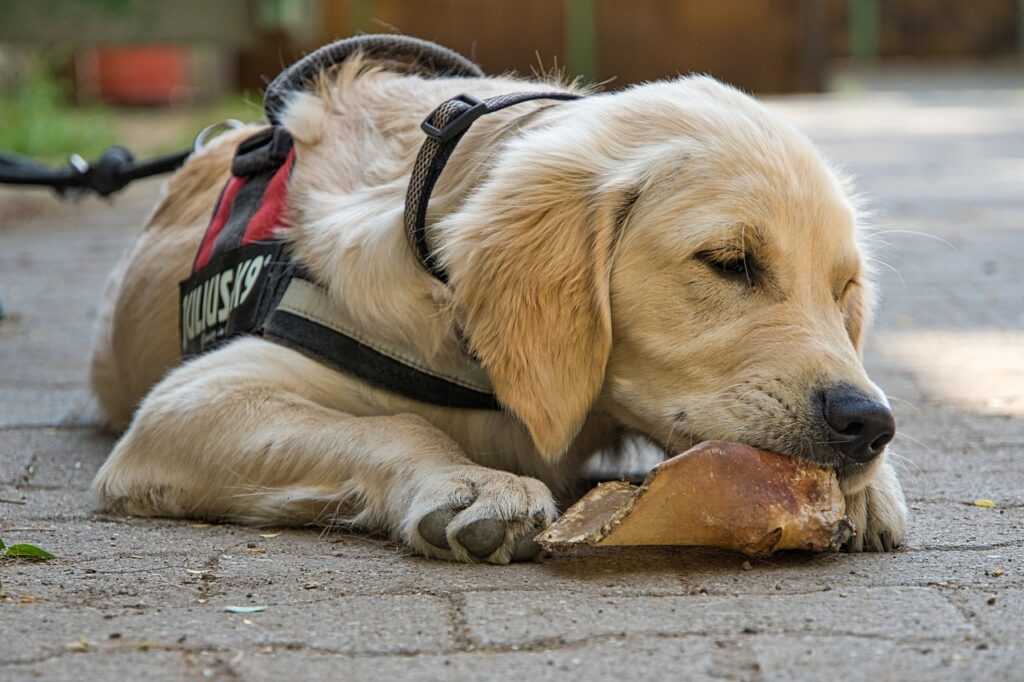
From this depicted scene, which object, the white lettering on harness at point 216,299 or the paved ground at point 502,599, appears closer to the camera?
the paved ground at point 502,599

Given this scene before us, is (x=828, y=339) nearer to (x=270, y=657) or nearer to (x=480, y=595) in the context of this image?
(x=480, y=595)

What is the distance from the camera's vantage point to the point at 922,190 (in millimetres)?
10062

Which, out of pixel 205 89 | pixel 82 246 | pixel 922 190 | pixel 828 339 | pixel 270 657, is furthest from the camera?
pixel 205 89

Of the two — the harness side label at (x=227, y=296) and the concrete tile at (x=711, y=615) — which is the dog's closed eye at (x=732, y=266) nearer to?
the concrete tile at (x=711, y=615)

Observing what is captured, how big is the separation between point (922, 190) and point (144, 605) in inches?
323

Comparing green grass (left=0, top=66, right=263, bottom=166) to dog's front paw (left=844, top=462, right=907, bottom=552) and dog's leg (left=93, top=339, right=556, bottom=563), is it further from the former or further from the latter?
dog's front paw (left=844, top=462, right=907, bottom=552)

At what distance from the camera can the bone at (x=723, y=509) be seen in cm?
296

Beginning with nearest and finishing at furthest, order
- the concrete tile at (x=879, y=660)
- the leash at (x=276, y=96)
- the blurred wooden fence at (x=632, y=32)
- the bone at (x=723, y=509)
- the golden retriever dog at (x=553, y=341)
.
A: the concrete tile at (x=879, y=660) → the bone at (x=723, y=509) → the golden retriever dog at (x=553, y=341) → the leash at (x=276, y=96) → the blurred wooden fence at (x=632, y=32)

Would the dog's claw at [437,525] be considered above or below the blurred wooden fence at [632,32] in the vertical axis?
above

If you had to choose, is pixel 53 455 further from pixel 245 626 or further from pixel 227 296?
pixel 245 626

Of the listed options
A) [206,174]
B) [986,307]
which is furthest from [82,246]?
[986,307]

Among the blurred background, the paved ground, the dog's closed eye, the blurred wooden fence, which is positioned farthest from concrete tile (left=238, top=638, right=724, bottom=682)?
the blurred wooden fence

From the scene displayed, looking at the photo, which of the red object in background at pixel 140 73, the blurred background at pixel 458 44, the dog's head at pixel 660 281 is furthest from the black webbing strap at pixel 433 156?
the red object in background at pixel 140 73

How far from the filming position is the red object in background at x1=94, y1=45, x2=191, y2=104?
17312 millimetres
